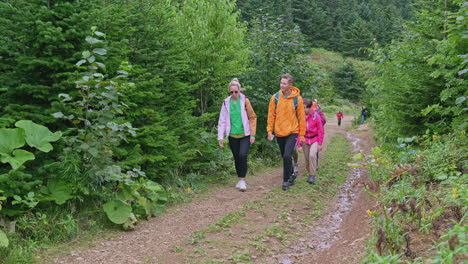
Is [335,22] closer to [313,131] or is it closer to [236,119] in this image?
[313,131]

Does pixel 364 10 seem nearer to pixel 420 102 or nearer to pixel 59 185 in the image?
pixel 420 102

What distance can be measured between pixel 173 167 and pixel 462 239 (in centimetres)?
532

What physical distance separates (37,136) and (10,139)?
29 cm

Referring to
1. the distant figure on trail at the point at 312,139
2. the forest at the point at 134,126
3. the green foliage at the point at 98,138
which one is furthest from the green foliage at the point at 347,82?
the green foliage at the point at 98,138

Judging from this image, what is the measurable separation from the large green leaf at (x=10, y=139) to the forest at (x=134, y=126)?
0.4 inches

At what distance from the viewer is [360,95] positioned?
152 ft

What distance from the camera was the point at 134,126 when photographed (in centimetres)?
604

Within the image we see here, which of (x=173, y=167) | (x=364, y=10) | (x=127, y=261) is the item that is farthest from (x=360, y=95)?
(x=127, y=261)

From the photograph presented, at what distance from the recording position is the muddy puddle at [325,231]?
14.7ft

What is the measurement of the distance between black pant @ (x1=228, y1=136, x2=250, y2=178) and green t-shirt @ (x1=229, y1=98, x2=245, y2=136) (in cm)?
15

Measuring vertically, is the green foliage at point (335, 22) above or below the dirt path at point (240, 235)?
above

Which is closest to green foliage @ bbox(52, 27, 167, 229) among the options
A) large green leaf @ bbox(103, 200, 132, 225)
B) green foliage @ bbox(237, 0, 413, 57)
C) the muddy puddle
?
large green leaf @ bbox(103, 200, 132, 225)

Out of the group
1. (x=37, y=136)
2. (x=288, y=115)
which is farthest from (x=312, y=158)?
(x=37, y=136)

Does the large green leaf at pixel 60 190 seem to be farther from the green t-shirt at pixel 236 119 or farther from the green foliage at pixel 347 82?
the green foliage at pixel 347 82
